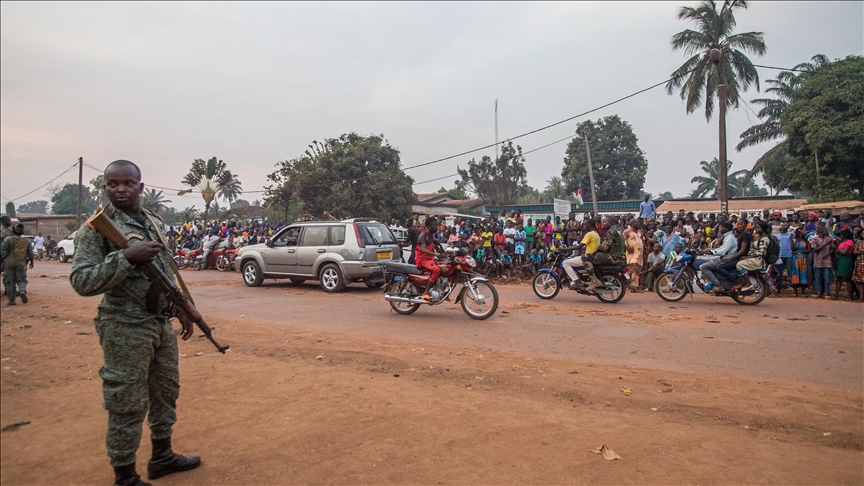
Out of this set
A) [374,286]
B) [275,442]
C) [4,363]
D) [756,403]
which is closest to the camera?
[4,363]

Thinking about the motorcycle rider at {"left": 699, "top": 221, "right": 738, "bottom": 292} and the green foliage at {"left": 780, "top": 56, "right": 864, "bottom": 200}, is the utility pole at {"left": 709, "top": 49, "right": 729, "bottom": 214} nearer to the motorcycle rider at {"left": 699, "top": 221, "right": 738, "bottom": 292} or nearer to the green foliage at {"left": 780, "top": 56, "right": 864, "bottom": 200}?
the green foliage at {"left": 780, "top": 56, "right": 864, "bottom": 200}

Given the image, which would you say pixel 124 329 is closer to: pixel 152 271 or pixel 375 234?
pixel 152 271

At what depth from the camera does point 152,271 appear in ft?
10.2

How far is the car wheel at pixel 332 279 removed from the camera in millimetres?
12414

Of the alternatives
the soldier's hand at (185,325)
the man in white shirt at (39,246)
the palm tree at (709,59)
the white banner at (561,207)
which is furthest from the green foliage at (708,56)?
the man in white shirt at (39,246)

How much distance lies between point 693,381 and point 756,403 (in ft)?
2.21

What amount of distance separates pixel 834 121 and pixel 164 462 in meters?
26.0

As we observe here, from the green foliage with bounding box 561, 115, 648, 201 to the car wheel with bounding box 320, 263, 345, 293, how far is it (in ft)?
108

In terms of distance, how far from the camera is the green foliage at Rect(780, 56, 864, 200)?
20531 mm

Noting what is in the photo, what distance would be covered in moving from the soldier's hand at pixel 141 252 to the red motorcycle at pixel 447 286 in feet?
20.7

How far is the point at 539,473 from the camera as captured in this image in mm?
3268

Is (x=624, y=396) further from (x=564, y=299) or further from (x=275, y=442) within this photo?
(x=564, y=299)

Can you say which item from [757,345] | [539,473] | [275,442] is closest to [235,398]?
[275,442]

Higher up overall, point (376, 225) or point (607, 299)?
point (376, 225)
